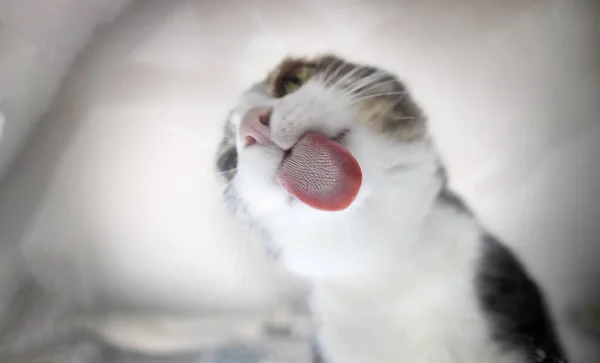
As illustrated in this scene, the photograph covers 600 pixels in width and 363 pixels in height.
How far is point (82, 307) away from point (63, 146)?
0.29m

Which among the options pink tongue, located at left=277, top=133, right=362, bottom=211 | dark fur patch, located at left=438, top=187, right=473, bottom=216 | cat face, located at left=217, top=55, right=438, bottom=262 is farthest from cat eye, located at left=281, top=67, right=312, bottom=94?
dark fur patch, located at left=438, top=187, right=473, bottom=216

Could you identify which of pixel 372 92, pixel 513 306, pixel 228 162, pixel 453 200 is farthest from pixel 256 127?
pixel 513 306

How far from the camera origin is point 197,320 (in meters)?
0.94

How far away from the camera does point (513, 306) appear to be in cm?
84

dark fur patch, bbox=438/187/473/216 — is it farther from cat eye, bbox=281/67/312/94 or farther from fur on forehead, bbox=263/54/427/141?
cat eye, bbox=281/67/312/94

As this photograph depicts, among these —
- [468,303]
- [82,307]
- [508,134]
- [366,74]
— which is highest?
[366,74]

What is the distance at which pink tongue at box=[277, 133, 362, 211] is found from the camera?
2.74ft

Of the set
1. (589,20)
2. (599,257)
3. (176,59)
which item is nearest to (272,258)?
(176,59)

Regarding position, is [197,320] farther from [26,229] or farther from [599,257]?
[599,257]

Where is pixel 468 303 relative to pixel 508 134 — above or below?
below

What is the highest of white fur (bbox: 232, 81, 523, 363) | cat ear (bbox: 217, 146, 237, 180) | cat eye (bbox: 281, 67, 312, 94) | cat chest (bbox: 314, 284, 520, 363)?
cat eye (bbox: 281, 67, 312, 94)

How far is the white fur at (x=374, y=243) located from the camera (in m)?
0.86

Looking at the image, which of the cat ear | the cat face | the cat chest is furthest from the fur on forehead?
the cat chest

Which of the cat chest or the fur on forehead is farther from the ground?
the fur on forehead
